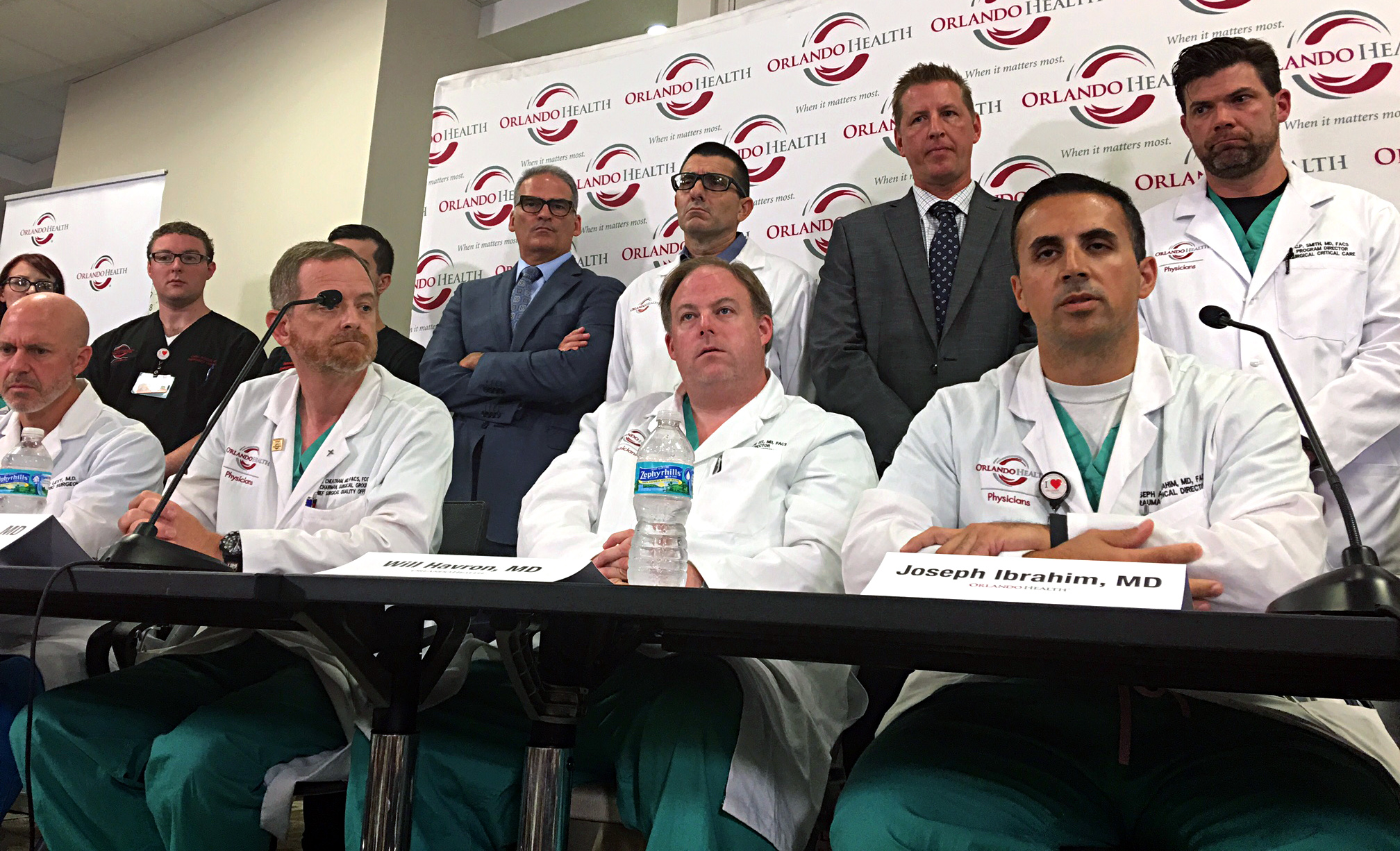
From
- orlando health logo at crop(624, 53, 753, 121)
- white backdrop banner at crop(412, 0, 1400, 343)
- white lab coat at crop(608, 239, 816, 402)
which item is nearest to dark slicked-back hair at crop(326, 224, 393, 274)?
white backdrop banner at crop(412, 0, 1400, 343)

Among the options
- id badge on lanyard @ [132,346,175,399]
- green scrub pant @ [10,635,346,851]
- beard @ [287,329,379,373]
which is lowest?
green scrub pant @ [10,635,346,851]

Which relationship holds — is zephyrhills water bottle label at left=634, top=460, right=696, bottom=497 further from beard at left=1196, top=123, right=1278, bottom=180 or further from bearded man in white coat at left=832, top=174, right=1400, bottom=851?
beard at left=1196, top=123, right=1278, bottom=180

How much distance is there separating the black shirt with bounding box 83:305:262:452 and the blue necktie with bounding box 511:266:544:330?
943mm

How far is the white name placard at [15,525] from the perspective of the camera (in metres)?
1.50

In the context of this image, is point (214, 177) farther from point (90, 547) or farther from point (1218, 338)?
point (1218, 338)

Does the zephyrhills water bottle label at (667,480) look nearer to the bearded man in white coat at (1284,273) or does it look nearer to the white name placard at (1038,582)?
the white name placard at (1038,582)

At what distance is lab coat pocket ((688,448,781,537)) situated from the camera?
2055 mm

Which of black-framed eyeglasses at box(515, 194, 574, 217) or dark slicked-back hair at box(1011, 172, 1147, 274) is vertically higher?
black-framed eyeglasses at box(515, 194, 574, 217)

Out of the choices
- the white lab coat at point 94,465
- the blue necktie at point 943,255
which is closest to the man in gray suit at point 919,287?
the blue necktie at point 943,255

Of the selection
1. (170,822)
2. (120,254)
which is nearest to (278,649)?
(170,822)

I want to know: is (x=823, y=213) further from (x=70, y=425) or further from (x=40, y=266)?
(x=40, y=266)

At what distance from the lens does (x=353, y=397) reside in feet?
8.11

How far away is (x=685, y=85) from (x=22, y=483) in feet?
8.31

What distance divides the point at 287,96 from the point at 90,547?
3561 mm
